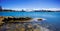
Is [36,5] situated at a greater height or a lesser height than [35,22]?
greater

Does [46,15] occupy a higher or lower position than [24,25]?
higher

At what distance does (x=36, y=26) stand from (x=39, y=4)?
0.37 meters

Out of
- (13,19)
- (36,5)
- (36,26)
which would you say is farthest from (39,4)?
(13,19)

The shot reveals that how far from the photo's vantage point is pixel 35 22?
55.6 inches

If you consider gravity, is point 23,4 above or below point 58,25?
above

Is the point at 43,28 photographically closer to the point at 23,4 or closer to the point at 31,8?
the point at 31,8

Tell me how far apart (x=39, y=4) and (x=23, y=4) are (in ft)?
0.88

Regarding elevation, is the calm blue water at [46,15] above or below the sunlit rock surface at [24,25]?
above

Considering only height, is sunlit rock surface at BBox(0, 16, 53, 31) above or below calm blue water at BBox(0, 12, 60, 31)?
below

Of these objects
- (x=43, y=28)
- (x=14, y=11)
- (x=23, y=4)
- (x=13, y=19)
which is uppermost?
(x=23, y=4)

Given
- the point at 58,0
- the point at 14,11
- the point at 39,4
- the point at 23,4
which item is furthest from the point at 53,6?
the point at 14,11

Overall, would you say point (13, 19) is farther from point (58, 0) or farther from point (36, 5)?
point (58, 0)

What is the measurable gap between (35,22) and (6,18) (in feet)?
1.59

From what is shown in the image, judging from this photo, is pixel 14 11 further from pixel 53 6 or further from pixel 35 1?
pixel 53 6
